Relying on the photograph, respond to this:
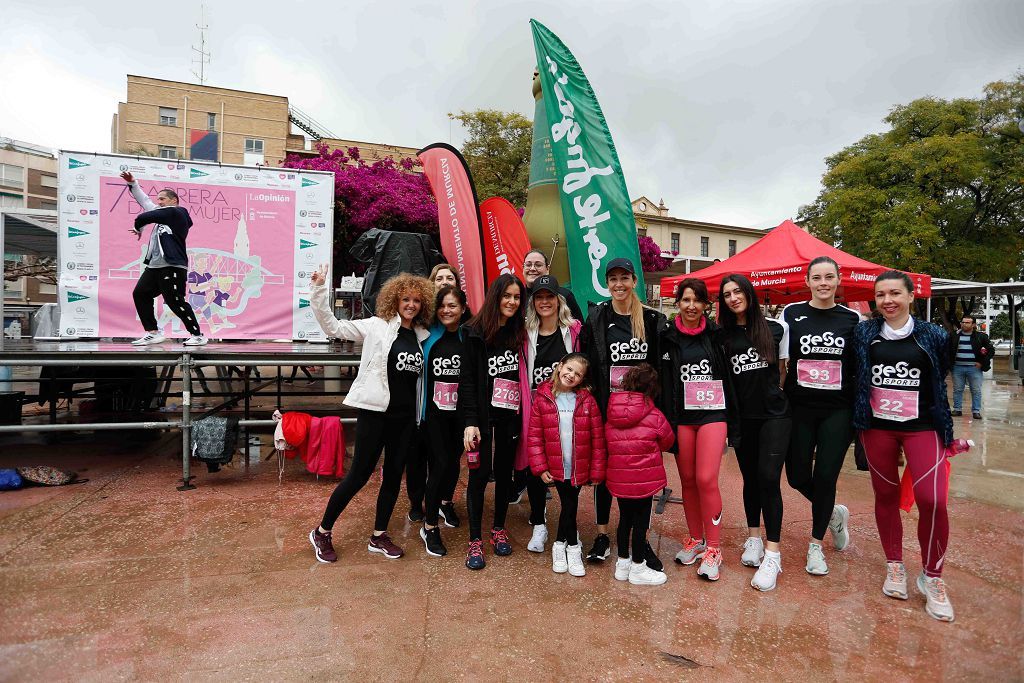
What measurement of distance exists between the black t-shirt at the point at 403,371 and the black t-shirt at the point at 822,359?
2210mm

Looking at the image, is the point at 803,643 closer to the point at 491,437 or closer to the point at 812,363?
the point at 812,363

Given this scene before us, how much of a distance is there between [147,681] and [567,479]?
80.7 inches

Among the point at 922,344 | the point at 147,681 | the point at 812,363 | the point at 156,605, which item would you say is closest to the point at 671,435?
the point at 812,363

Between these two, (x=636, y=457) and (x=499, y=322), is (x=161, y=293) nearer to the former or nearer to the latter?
(x=499, y=322)

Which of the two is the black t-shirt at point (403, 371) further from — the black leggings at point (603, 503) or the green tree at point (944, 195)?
the green tree at point (944, 195)

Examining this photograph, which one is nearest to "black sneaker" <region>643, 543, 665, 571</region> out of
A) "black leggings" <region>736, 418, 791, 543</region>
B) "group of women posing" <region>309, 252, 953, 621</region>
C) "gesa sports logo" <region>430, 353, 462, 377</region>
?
"group of women posing" <region>309, 252, 953, 621</region>

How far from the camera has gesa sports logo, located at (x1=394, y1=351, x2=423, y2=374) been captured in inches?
125

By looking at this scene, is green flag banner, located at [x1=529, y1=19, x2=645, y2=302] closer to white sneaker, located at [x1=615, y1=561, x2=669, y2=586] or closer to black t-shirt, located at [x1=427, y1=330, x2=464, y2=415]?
black t-shirt, located at [x1=427, y1=330, x2=464, y2=415]

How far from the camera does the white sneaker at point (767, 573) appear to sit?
2893mm

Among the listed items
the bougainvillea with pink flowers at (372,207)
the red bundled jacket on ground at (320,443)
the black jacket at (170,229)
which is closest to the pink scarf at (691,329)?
Answer: the red bundled jacket on ground at (320,443)

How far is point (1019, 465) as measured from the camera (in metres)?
5.73

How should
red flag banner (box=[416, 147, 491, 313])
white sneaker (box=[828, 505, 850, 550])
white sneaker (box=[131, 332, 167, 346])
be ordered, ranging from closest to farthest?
white sneaker (box=[828, 505, 850, 550])
white sneaker (box=[131, 332, 167, 346])
red flag banner (box=[416, 147, 491, 313])

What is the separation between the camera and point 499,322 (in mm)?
3215

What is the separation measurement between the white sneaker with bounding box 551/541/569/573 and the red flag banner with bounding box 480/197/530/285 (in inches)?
129
